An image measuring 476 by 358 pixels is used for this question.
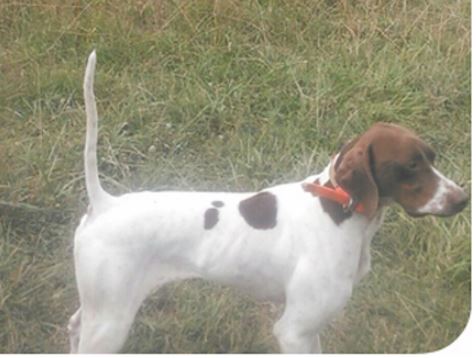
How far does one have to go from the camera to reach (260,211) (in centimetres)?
225

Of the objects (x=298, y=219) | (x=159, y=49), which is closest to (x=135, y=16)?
(x=159, y=49)

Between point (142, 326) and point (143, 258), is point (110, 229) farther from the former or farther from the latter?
point (142, 326)

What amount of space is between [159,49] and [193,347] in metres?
0.70

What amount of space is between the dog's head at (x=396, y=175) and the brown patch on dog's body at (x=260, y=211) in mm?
150

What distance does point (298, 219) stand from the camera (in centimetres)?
223

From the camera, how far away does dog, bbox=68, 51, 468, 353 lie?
86.7 inches

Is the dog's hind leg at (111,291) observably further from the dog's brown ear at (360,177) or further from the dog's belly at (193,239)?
the dog's brown ear at (360,177)

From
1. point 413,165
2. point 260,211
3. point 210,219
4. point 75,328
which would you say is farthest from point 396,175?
point 75,328

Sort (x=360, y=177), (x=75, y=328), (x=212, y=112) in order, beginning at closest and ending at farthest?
(x=360, y=177) < (x=75, y=328) < (x=212, y=112)

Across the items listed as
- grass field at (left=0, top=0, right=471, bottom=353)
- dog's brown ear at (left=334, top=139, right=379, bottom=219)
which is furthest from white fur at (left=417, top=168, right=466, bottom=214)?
grass field at (left=0, top=0, right=471, bottom=353)

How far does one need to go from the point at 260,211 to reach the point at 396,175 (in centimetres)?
29

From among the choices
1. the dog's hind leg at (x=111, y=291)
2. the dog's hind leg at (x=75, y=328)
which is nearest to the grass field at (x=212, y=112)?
the dog's hind leg at (x=75, y=328)

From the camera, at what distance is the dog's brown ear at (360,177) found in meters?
2.19

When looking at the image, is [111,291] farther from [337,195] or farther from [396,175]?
[396,175]
